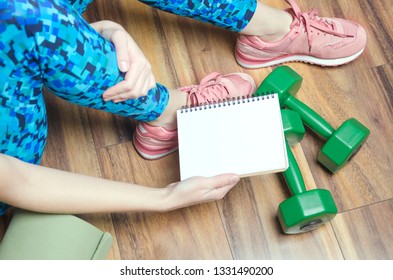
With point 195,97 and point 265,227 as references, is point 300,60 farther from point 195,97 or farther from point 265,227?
point 265,227

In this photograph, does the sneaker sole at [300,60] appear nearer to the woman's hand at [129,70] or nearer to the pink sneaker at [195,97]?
the pink sneaker at [195,97]

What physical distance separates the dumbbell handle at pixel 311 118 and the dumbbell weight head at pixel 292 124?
0.09ft

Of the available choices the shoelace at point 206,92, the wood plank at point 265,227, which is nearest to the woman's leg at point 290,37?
the shoelace at point 206,92

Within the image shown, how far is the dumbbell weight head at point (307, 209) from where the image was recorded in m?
0.90

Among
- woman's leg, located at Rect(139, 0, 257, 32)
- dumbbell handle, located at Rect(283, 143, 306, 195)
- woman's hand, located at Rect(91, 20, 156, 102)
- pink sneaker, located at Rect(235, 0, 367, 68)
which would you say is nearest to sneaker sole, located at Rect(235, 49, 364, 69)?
pink sneaker, located at Rect(235, 0, 367, 68)

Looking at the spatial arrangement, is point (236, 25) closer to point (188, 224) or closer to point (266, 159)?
point (266, 159)

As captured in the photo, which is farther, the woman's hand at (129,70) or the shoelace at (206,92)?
the shoelace at (206,92)

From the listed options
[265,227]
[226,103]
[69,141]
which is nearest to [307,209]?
[265,227]

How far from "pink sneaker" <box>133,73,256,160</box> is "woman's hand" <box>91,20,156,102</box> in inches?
7.8

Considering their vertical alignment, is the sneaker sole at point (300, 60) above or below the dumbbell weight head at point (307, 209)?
above

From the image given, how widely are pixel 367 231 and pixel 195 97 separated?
438 millimetres

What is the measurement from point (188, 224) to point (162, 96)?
276 millimetres

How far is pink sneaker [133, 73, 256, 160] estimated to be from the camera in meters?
1.01

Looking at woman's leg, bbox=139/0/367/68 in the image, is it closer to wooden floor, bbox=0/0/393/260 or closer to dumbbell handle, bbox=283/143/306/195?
wooden floor, bbox=0/0/393/260
